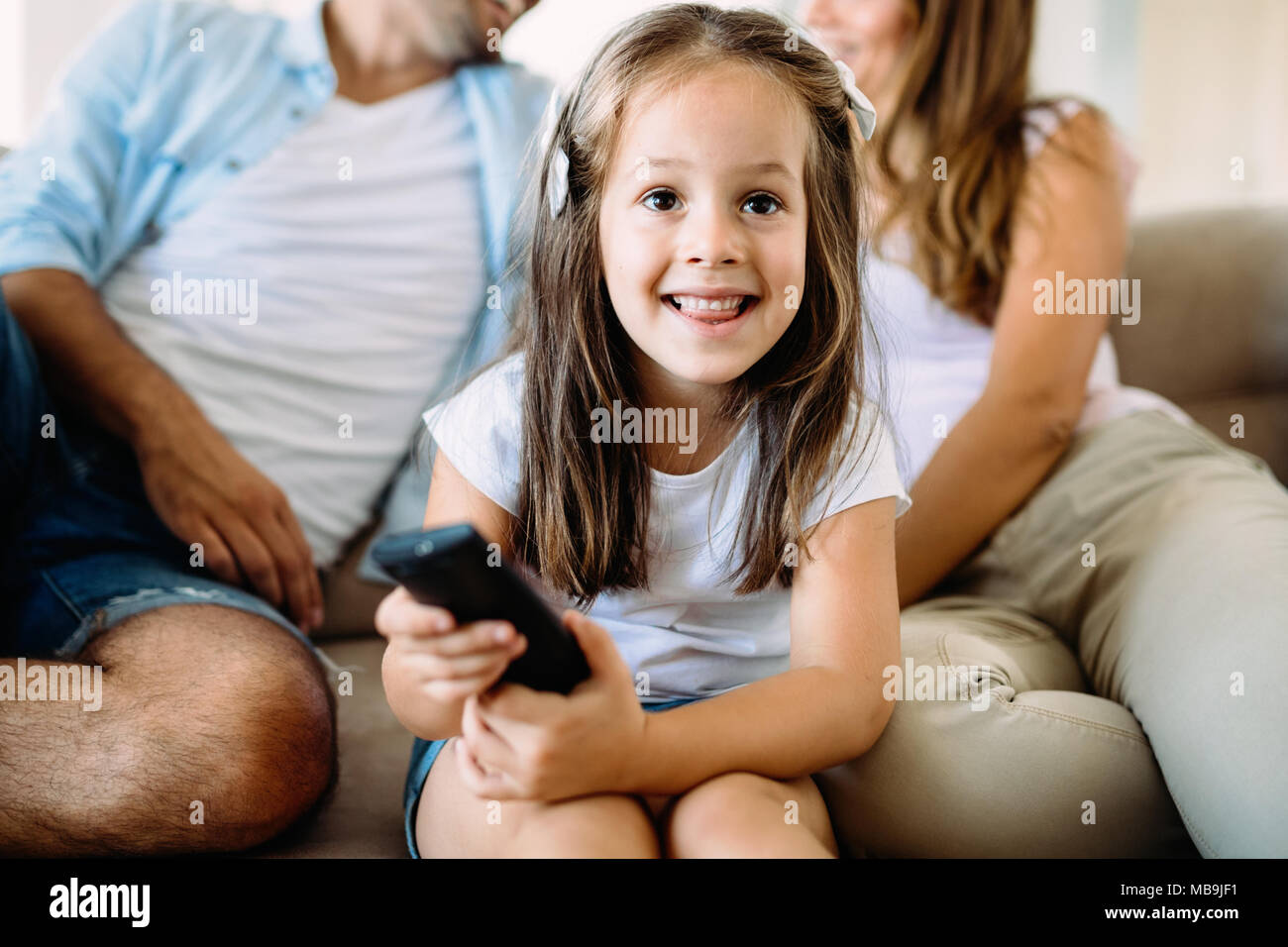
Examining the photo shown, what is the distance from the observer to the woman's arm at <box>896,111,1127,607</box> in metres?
1.11

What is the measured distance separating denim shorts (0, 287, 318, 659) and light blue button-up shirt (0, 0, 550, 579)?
169mm

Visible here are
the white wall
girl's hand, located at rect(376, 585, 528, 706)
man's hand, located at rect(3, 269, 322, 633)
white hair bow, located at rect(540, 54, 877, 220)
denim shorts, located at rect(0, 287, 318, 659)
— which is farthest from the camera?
the white wall

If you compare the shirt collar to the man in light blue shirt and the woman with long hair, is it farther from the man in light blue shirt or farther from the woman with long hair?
the woman with long hair

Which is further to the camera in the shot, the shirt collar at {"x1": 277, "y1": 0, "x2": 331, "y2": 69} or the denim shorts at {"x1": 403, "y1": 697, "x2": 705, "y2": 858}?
the shirt collar at {"x1": 277, "y1": 0, "x2": 331, "y2": 69}

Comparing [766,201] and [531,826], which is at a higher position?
[766,201]

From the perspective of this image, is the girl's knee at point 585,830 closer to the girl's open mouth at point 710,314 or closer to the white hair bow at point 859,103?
the girl's open mouth at point 710,314

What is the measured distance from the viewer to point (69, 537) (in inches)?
40.9

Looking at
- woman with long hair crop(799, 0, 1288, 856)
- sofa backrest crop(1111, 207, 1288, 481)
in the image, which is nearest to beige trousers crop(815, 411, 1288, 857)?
woman with long hair crop(799, 0, 1288, 856)

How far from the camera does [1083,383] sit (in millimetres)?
1169

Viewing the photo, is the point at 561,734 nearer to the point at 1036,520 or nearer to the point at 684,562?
the point at 684,562

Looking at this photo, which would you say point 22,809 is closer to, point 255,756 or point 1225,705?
point 255,756

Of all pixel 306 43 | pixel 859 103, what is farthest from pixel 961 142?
pixel 306 43

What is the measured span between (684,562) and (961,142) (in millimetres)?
701

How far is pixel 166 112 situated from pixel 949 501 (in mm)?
986
